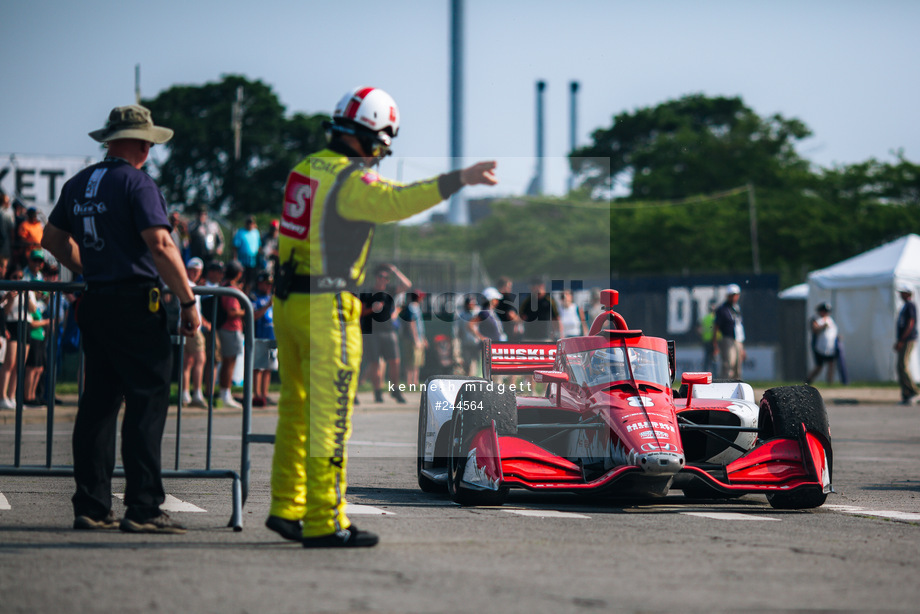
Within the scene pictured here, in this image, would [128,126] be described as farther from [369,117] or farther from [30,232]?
[30,232]

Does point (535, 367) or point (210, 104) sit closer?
point (535, 367)

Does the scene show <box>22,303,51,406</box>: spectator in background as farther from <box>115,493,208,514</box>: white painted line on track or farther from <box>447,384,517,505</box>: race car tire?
<box>447,384,517,505</box>: race car tire

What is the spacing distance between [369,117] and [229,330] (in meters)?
9.94

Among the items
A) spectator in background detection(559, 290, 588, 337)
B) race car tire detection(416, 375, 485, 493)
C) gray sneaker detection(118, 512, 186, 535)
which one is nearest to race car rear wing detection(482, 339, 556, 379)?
race car tire detection(416, 375, 485, 493)

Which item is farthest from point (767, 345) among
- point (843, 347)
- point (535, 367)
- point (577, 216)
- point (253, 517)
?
point (577, 216)

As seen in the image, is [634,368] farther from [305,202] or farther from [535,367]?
[305,202]

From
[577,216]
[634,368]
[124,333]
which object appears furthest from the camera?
[577,216]

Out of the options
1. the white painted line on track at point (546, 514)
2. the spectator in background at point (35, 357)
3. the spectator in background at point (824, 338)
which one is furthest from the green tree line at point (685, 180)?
the white painted line on track at point (546, 514)

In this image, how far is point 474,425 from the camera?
7.24 m

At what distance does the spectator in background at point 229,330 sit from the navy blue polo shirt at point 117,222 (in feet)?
27.9

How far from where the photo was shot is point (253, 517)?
21.0ft

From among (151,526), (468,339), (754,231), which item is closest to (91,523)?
(151,526)

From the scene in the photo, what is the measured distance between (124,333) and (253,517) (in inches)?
54.1

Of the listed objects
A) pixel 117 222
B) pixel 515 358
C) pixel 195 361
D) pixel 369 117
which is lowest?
pixel 195 361
